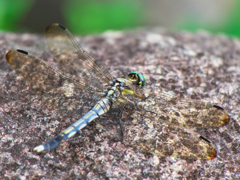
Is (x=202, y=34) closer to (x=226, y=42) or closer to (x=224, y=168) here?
(x=226, y=42)

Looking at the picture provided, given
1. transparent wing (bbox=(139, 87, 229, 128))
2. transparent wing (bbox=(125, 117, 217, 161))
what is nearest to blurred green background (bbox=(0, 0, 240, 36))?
transparent wing (bbox=(139, 87, 229, 128))

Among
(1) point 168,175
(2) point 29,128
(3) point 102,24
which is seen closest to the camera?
(1) point 168,175

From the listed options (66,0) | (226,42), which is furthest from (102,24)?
Answer: (226,42)

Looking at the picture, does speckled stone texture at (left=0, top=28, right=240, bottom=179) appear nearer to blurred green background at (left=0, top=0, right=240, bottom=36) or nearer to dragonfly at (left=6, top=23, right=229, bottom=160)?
dragonfly at (left=6, top=23, right=229, bottom=160)

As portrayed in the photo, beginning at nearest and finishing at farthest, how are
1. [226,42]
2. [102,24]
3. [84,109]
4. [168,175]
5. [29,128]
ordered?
[168,175]
[29,128]
[84,109]
[226,42]
[102,24]

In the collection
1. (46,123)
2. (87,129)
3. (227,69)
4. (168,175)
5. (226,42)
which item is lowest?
(46,123)

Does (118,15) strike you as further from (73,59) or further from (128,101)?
(128,101)

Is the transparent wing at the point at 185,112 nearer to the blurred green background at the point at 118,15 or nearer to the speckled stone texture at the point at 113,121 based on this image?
the speckled stone texture at the point at 113,121

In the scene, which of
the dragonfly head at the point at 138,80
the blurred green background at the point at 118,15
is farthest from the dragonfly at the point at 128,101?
the blurred green background at the point at 118,15
